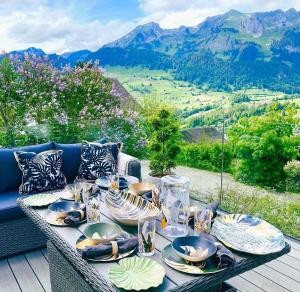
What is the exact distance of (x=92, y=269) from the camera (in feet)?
5.02

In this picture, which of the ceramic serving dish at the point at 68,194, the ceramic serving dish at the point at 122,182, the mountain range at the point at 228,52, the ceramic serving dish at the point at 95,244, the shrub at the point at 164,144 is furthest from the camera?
the mountain range at the point at 228,52

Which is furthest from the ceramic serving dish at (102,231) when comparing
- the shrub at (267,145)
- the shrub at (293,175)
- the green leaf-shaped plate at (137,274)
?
the shrub at (267,145)

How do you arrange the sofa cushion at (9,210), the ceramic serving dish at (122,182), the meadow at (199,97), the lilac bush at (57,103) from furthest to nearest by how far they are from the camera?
the lilac bush at (57,103) → the meadow at (199,97) → the sofa cushion at (9,210) → the ceramic serving dish at (122,182)

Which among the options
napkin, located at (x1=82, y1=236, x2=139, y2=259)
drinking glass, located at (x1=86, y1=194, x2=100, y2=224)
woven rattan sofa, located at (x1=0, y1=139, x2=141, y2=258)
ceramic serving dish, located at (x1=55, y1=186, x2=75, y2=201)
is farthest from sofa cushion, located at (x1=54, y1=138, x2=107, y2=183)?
napkin, located at (x1=82, y1=236, x2=139, y2=259)

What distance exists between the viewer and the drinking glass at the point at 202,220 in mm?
1847

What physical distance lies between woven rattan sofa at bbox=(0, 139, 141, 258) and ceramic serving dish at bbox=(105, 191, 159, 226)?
3.98 feet

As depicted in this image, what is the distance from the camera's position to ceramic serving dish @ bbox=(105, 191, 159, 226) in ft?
6.47

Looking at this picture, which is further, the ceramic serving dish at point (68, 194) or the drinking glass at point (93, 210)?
the ceramic serving dish at point (68, 194)

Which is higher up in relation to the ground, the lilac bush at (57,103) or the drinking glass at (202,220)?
the lilac bush at (57,103)

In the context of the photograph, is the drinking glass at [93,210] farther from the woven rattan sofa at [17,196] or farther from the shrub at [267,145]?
the shrub at [267,145]

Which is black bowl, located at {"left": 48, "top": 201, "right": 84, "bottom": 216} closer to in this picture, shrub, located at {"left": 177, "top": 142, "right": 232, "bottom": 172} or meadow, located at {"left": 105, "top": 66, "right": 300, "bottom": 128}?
meadow, located at {"left": 105, "top": 66, "right": 300, "bottom": 128}

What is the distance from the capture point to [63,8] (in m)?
6.48

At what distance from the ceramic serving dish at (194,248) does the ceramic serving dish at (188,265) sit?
1.1 inches

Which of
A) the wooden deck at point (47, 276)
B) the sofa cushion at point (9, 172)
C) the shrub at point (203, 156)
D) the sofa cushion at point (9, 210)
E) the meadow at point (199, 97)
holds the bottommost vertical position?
the shrub at point (203, 156)
